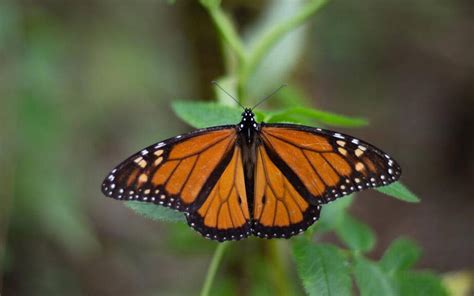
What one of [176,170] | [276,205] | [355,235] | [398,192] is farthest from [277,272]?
[398,192]

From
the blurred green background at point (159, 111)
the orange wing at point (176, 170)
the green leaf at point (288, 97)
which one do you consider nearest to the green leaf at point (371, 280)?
the orange wing at point (176, 170)

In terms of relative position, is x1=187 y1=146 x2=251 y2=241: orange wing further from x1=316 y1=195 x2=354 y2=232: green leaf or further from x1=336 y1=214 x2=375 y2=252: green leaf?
x1=336 y1=214 x2=375 y2=252: green leaf

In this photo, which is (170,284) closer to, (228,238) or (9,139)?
(9,139)

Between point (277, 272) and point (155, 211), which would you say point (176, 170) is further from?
point (277, 272)

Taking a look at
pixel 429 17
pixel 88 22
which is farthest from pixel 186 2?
pixel 429 17

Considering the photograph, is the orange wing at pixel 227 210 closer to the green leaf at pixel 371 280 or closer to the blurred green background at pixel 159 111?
the green leaf at pixel 371 280
